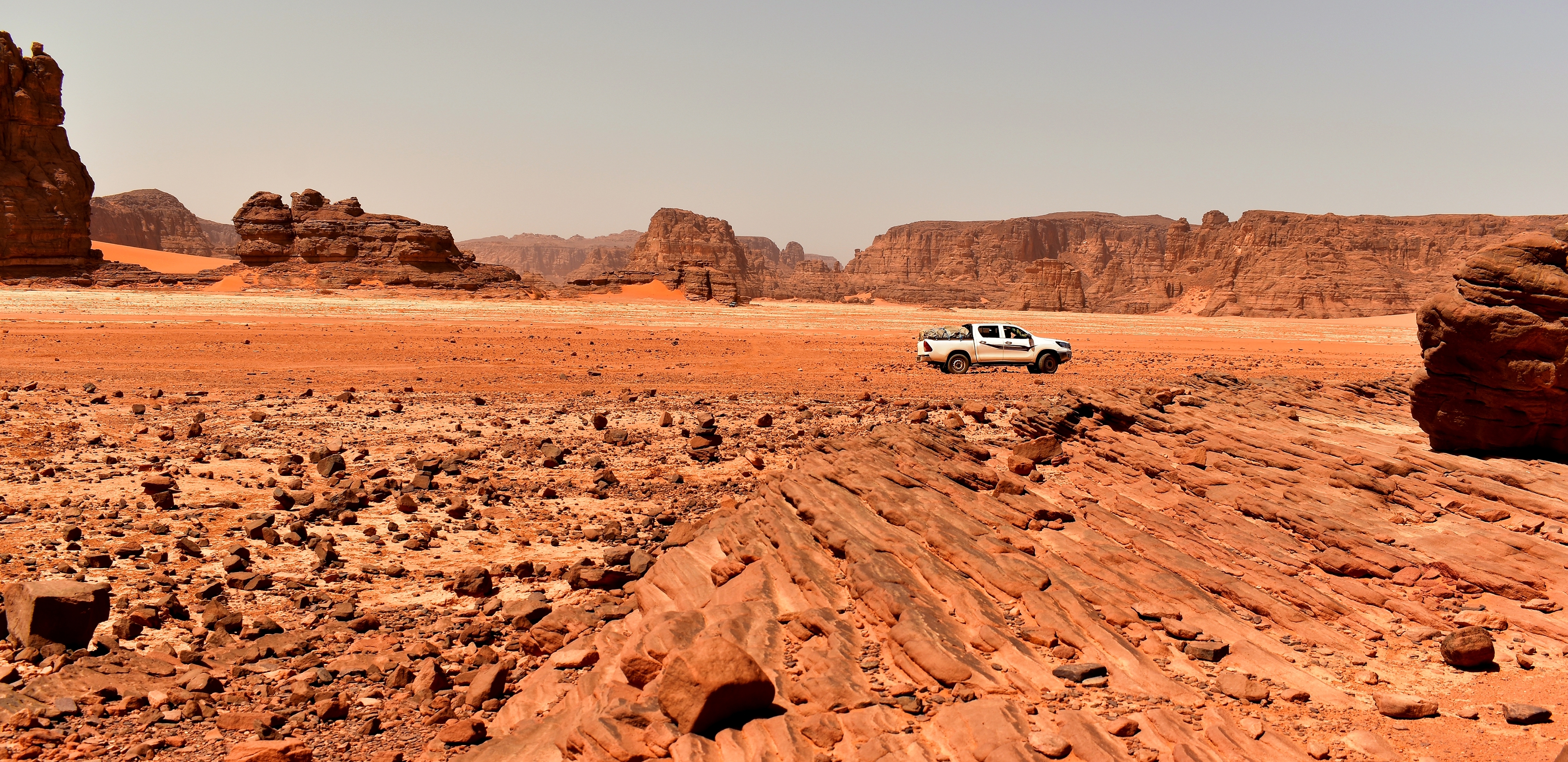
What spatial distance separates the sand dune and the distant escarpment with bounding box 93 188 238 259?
1593cm

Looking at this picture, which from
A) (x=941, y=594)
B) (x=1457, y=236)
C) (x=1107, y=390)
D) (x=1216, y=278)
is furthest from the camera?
(x=1216, y=278)

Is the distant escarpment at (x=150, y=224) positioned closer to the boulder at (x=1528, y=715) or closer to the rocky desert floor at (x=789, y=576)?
the rocky desert floor at (x=789, y=576)

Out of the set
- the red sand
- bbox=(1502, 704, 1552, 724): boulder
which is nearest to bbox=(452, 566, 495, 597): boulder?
bbox=(1502, 704, 1552, 724): boulder

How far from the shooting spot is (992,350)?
2500 centimetres

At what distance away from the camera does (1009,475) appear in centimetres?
946

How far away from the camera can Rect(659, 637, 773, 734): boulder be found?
15.9ft

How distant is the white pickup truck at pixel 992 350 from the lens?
25.0 meters

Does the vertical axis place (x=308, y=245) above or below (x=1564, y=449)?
above

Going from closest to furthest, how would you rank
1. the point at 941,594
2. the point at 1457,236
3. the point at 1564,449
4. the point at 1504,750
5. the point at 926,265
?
the point at 1504,750, the point at 941,594, the point at 1564,449, the point at 1457,236, the point at 926,265

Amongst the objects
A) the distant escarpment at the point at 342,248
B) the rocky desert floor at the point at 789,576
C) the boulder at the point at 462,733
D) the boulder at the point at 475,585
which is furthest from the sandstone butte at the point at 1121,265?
the boulder at the point at 462,733

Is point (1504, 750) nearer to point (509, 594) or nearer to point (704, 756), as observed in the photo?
point (704, 756)

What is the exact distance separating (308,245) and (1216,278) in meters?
116

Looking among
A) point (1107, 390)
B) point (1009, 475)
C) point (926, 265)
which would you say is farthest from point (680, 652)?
point (926, 265)

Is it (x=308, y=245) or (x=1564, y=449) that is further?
(x=308, y=245)
